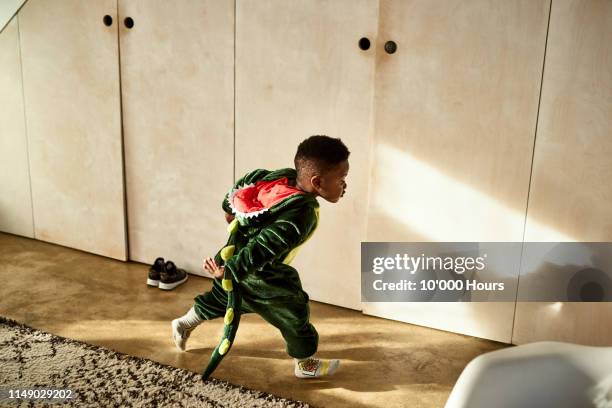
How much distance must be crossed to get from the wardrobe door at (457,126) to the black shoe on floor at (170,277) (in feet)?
2.93

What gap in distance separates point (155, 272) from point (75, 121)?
804 millimetres

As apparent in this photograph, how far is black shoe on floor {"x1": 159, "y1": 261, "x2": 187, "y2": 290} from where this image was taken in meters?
2.82

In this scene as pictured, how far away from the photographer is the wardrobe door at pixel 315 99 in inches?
95.7

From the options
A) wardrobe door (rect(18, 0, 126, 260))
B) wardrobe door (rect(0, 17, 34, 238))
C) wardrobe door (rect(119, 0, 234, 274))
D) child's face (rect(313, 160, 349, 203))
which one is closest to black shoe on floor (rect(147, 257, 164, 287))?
wardrobe door (rect(119, 0, 234, 274))

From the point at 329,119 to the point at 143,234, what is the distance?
109cm

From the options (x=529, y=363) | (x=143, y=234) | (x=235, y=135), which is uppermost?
A: (x=235, y=135)

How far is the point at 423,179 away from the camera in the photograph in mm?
2436

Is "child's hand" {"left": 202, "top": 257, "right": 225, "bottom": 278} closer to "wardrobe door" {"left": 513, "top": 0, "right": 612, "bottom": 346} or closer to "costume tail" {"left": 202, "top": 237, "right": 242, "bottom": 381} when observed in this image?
"costume tail" {"left": 202, "top": 237, "right": 242, "bottom": 381}

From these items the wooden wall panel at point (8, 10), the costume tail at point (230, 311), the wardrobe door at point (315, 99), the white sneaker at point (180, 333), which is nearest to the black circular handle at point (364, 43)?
the wardrobe door at point (315, 99)

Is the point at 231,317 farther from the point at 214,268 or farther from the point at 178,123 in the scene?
the point at 178,123

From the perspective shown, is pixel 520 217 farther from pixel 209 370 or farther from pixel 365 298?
pixel 209 370

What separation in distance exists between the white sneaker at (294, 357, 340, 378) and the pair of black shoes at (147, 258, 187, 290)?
0.85 metres

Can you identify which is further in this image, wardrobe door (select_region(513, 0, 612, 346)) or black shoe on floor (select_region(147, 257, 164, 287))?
black shoe on floor (select_region(147, 257, 164, 287))

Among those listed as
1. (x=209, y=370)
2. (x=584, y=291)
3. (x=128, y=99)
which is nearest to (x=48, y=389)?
(x=209, y=370)
